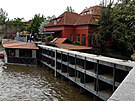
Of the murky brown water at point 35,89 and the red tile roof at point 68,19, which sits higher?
the red tile roof at point 68,19

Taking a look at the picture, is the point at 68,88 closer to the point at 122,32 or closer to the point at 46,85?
the point at 46,85

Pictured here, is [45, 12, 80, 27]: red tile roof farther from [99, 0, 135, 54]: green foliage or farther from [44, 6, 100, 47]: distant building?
[99, 0, 135, 54]: green foliage

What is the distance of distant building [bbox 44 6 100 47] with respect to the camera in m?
31.9

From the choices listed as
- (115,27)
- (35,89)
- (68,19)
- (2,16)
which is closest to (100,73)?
(35,89)

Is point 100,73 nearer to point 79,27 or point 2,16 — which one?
point 79,27

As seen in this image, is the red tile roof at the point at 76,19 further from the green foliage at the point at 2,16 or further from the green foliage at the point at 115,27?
the green foliage at the point at 2,16

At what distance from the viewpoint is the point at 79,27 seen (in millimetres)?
34188

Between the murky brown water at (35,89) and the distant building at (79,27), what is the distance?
16863 millimetres

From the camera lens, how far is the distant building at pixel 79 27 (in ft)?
105

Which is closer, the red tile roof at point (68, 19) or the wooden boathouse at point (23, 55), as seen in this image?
the wooden boathouse at point (23, 55)

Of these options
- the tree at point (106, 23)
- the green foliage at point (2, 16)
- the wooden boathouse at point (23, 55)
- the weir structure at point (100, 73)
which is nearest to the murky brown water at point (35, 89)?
the weir structure at point (100, 73)

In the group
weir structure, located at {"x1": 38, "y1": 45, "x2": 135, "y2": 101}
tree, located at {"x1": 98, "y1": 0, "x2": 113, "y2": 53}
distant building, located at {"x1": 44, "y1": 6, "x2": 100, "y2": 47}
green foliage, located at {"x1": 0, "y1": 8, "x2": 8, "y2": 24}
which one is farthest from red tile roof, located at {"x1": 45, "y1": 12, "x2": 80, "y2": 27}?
green foliage, located at {"x1": 0, "y1": 8, "x2": 8, "y2": 24}

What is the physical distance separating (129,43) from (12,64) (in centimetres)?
2047

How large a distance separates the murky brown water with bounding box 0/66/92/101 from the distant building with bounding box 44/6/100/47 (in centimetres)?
1686
